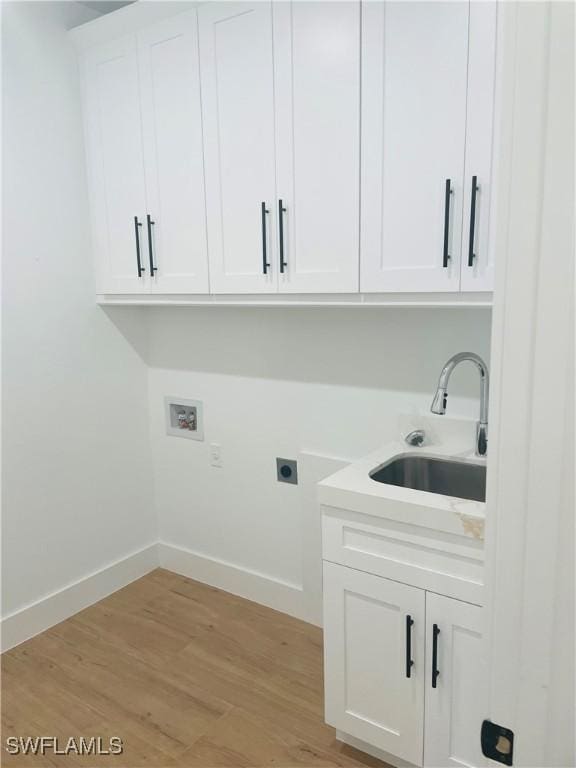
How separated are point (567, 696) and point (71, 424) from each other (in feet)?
7.75

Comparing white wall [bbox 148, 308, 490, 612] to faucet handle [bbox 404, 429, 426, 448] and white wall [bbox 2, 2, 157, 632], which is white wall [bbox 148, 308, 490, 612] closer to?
faucet handle [bbox 404, 429, 426, 448]

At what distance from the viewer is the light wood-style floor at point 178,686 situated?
6.06 feet

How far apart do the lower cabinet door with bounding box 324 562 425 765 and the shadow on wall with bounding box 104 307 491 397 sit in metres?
0.77

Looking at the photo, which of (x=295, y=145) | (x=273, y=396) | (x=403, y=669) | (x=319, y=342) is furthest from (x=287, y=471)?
(x=295, y=145)

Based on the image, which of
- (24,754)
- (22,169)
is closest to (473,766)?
(24,754)

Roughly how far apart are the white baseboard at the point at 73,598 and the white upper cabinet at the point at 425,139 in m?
1.96

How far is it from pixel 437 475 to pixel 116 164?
180 cm

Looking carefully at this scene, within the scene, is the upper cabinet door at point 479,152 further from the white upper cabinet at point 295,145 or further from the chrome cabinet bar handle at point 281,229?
the chrome cabinet bar handle at point 281,229

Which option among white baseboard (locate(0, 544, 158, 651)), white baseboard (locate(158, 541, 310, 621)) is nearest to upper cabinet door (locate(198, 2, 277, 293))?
white baseboard (locate(158, 541, 310, 621))

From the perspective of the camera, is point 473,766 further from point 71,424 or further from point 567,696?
point 71,424

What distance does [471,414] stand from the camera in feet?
6.59

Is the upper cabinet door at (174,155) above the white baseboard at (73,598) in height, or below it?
above

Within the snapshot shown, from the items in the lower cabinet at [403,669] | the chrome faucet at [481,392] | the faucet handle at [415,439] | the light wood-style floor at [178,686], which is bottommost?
the light wood-style floor at [178,686]

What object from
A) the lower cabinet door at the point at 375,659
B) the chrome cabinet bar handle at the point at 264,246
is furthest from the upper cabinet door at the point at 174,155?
the lower cabinet door at the point at 375,659
